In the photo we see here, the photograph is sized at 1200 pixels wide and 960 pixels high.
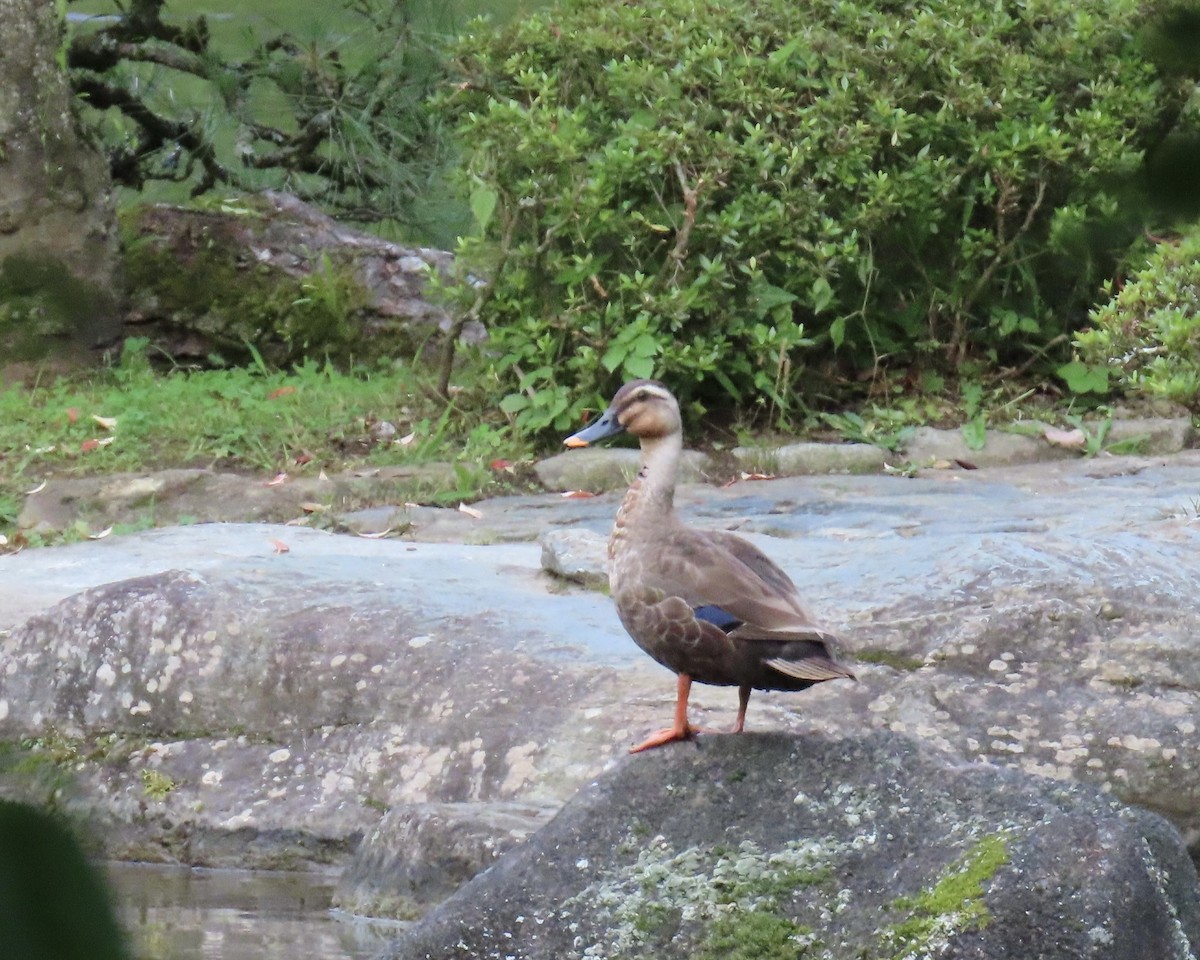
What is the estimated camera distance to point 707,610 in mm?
2980

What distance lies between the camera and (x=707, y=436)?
795 cm

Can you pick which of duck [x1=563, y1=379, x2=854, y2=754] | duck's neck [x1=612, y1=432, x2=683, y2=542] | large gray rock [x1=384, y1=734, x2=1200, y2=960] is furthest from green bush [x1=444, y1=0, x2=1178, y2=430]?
large gray rock [x1=384, y1=734, x2=1200, y2=960]

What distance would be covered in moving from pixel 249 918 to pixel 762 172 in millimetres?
4705

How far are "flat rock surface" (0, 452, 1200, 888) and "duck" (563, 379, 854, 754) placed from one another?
80 cm

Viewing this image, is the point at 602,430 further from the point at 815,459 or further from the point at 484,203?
the point at 484,203

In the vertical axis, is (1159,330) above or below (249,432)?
above

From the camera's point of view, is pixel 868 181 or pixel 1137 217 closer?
pixel 1137 217

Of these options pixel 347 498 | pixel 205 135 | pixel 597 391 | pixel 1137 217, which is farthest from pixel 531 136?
pixel 1137 217

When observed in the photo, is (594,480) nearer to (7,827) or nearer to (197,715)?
(197,715)

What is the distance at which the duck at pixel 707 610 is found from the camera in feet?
9.75

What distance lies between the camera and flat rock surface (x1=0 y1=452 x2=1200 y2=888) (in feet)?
12.9

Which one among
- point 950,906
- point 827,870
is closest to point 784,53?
point 827,870

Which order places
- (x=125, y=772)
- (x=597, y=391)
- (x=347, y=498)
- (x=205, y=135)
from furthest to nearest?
(x=205, y=135), (x=597, y=391), (x=347, y=498), (x=125, y=772)

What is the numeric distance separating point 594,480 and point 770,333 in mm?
1075
